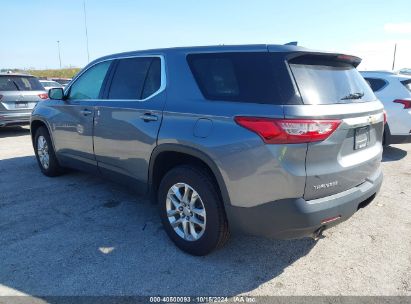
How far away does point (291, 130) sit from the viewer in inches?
97.0

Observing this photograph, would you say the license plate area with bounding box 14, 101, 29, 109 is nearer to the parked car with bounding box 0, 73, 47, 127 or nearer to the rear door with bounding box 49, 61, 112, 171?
→ the parked car with bounding box 0, 73, 47, 127

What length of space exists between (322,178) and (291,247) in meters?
1.06

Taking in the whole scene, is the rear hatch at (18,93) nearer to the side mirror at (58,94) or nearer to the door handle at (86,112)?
the side mirror at (58,94)

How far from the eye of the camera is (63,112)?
4.84 meters

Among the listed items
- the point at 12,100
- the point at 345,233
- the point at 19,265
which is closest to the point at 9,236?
the point at 19,265

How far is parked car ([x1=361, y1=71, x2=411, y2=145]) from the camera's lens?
6570 millimetres

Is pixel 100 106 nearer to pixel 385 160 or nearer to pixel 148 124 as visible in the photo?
pixel 148 124

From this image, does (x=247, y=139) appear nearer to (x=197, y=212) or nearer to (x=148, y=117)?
(x=197, y=212)

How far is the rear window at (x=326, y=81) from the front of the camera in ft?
8.68

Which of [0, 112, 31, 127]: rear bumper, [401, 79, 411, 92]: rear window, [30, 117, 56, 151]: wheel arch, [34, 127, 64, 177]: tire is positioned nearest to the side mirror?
[30, 117, 56, 151]: wheel arch

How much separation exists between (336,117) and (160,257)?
189 centimetres

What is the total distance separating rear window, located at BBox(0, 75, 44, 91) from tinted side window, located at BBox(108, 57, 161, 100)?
678cm

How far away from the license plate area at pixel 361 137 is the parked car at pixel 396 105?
4137 millimetres

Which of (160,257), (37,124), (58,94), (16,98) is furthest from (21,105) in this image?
(160,257)
